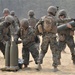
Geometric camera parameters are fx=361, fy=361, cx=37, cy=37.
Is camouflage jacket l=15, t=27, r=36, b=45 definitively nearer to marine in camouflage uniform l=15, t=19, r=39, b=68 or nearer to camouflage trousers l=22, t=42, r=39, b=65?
marine in camouflage uniform l=15, t=19, r=39, b=68

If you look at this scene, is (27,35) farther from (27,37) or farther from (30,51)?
(30,51)

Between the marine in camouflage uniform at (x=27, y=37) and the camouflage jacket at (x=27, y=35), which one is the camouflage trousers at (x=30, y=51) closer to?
the marine in camouflage uniform at (x=27, y=37)

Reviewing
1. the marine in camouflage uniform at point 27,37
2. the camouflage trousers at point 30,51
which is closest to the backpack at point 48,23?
the marine in camouflage uniform at point 27,37

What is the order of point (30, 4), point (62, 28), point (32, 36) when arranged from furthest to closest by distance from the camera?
point (30, 4)
point (62, 28)
point (32, 36)

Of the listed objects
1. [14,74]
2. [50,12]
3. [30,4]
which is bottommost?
[14,74]

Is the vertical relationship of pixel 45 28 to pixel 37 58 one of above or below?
above

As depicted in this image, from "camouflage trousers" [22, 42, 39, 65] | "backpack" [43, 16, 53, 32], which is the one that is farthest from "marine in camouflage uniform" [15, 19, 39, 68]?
"backpack" [43, 16, 53, 32]

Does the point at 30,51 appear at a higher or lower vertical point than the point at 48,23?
lower

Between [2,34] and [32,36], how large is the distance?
1.33m

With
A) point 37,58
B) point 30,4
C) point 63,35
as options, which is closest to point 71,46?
point 63,35

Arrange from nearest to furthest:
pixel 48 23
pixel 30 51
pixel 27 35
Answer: pixel 48 23 < pixel 27 35 < pixel 30 51

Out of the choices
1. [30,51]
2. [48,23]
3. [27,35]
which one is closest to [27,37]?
[27,35]

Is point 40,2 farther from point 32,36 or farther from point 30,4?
point 32,36

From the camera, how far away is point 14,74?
9.48m
